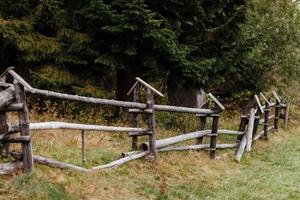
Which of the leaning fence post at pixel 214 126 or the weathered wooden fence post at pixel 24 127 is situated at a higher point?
the weathered wooden fence post at pixel 24 127

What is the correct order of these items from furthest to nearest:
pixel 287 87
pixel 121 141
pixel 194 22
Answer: pixel 287 87, pixel 194 22, pixel 121 141

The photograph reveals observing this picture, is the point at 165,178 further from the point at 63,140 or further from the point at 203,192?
the point at 63,140

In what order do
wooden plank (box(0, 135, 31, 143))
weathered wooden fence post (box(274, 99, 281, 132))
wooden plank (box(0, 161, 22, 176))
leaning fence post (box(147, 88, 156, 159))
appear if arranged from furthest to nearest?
weathered wooden fence post (box(274, 99, 281, 132)) < leaning fence post (box(147, 88, 156, 159)) < wooden plank (box(0, 135, 31, 143)) < wooden plank (box(0, 161, 22, 176))

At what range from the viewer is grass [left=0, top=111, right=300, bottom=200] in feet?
21.0

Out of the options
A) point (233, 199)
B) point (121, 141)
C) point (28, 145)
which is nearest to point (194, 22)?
point (121, 141)

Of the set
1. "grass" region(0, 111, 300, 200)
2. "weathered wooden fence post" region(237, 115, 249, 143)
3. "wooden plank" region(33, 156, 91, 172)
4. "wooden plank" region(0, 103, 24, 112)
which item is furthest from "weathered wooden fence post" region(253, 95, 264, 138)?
"wooden plank" region(0, 103, 24, 112)

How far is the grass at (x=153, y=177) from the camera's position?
6414mm

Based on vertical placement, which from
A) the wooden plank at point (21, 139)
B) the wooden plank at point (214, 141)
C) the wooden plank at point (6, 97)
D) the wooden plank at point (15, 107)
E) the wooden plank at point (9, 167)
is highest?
the wooden plank at point (6, 97)

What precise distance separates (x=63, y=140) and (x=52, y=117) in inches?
86.9

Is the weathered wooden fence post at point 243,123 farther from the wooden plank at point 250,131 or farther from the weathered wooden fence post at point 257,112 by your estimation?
the weathered wooden fence post at point 257,112

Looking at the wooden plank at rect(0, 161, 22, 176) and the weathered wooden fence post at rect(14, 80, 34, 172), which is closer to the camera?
the wooden plank at rect(0, 161, 22, 176)

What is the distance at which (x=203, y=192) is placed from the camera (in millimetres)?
8141

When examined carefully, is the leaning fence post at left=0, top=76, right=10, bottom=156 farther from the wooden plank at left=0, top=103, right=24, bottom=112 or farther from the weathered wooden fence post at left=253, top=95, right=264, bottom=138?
the weathered wooden fence post at left=253, top=95, right=264, bottom=138

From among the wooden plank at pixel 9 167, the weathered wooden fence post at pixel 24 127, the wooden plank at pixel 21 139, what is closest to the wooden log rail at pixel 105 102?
the weathered wooden fence post at pixel 24 127
